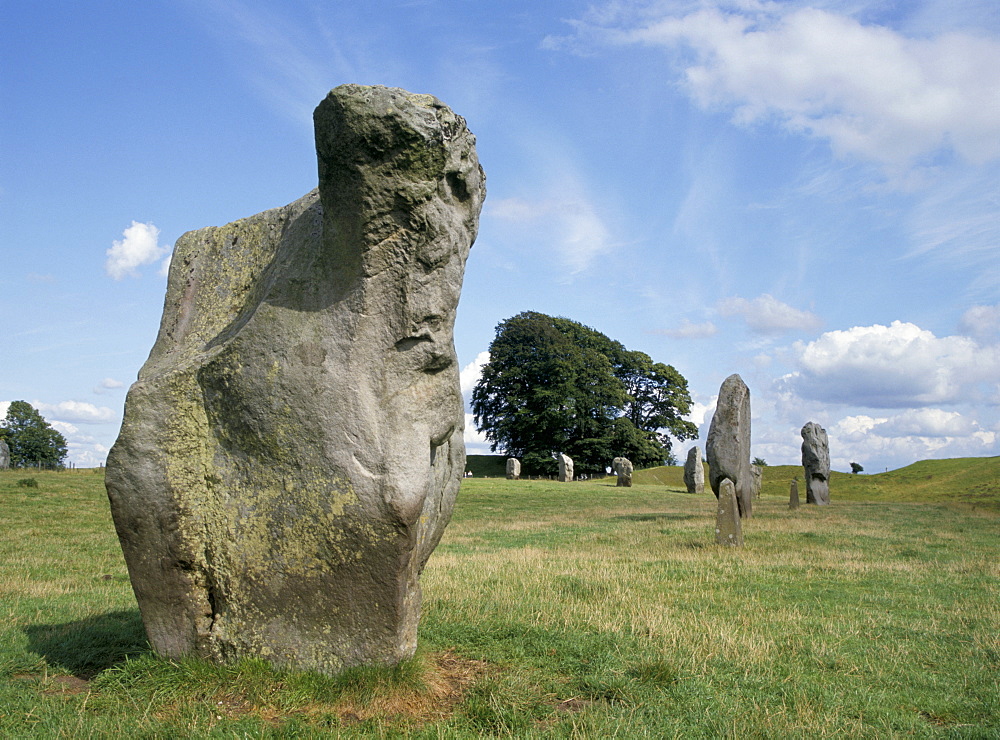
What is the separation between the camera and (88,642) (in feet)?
23.3

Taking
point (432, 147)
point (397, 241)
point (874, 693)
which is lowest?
point (874, 693)

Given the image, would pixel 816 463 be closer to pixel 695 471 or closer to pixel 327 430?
pixel 695 471

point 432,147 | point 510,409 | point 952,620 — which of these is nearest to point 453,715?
point 432,147

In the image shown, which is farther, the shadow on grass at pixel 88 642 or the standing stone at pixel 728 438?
the standing stone at pixel 728 438

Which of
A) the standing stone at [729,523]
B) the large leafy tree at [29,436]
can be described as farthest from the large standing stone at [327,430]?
the large leafy tree at [29,436]

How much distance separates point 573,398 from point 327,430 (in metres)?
52.9

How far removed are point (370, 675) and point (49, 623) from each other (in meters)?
4.56

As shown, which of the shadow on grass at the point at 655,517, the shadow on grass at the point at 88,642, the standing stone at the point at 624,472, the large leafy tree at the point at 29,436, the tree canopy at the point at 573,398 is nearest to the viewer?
the shadow on grass at the point at 88,642

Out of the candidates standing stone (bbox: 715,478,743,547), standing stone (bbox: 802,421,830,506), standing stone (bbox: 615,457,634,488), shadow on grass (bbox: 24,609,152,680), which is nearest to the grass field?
shadow on grass (bbox: 24,609,152,680)

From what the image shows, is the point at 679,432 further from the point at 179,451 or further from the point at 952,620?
the point at 179,451

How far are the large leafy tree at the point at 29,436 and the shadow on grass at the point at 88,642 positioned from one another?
6467 centimetres

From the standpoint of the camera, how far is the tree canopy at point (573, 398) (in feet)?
190

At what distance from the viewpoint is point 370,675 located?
5.64 metres

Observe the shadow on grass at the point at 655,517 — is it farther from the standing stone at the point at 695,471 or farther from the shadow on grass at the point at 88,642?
the standing stone at the point at 695,471
